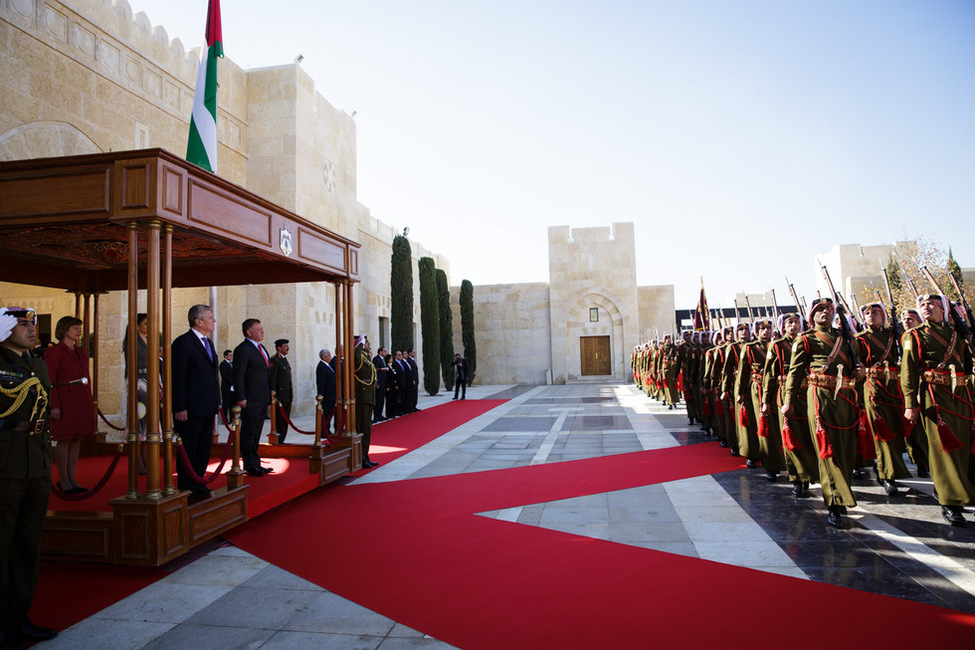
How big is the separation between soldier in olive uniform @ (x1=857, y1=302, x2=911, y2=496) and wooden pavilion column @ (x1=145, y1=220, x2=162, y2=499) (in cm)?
638

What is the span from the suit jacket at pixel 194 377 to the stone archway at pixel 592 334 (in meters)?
26.1

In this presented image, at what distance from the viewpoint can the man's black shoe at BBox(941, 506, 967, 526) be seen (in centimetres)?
473

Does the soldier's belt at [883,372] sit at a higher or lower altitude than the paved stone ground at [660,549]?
higher

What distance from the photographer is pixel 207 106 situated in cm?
587

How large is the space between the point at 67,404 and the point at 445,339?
69.1ft

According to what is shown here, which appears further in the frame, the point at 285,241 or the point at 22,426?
the point at 285,241

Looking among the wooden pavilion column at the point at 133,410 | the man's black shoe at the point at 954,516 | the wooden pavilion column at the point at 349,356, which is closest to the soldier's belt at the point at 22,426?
the wooden pavilion column at the point at 133,410

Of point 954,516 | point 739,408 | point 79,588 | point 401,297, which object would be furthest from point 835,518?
point 401,297

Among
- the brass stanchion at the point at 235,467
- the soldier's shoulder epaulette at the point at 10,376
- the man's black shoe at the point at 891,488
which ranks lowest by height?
the man's black shoe at the point at 891,488

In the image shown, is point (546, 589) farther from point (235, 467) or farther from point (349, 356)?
point (349, 356)

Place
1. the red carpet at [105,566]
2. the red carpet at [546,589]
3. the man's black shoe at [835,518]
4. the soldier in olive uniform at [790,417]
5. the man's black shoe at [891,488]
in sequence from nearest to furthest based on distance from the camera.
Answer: the red carpet at [546,589], the red carpet at [105,566], the man's black shoe at [835,518], the soldier in olive uniform at [790,417], the man's black shoe at [891,488]

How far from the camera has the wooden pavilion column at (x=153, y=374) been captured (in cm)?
414

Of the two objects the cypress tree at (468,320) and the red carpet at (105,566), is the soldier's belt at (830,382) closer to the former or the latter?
the red carpet at (105,566)

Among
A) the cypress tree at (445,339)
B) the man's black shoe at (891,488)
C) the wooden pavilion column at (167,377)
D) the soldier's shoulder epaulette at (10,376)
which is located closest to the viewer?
the soldier's shoulder epaulette at (10,376)
